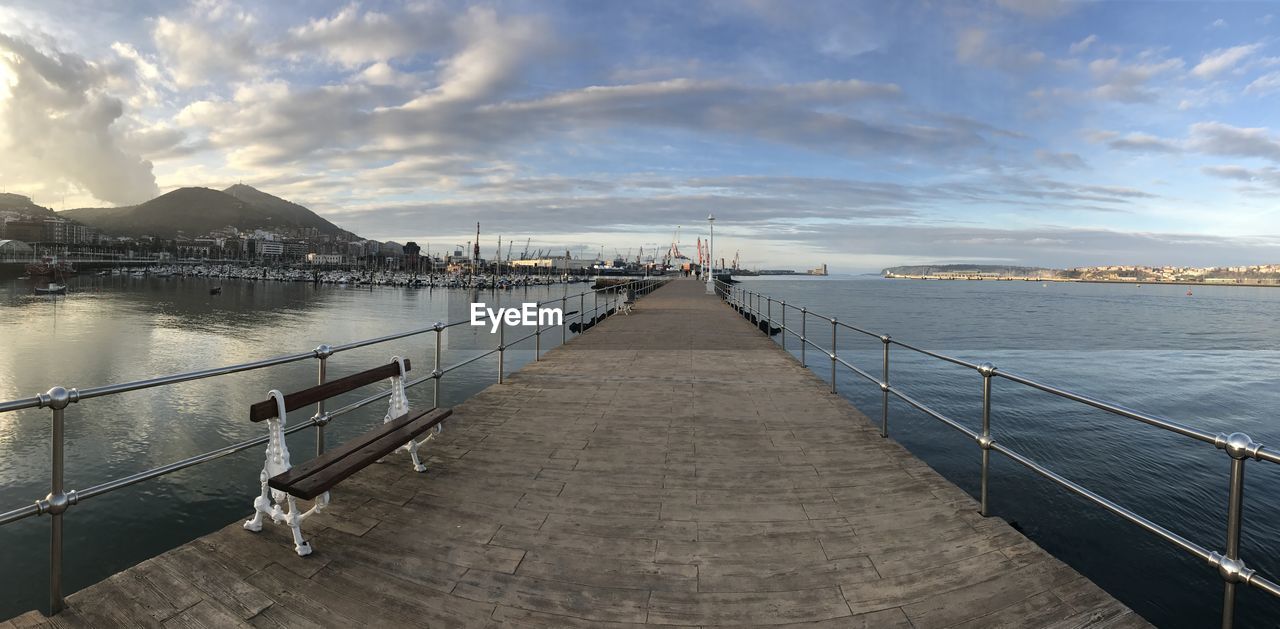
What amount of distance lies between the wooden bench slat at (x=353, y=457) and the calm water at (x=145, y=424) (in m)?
5.98

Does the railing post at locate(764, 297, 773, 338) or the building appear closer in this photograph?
the railing post at locate(764, 297, 773, 338)

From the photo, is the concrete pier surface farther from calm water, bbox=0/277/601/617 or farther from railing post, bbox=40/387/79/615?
calm water, bbox=0/277/601/617

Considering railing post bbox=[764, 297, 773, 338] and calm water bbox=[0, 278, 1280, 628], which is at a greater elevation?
railing post bbox=[764, 297, 773, 338]

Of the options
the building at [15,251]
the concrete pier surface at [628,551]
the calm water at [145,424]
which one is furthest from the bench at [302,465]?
the building at [15,251]

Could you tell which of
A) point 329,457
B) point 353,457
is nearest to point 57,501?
point 329,457

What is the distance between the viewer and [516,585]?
3.22 metres

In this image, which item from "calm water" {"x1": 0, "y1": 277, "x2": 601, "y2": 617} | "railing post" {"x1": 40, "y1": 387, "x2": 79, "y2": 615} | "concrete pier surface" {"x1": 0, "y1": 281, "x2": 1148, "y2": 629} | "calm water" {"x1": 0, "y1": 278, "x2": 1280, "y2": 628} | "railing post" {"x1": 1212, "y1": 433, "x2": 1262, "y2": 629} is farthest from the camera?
"calm water" {"x1": 0, "y1": 277, "x2": 601, "y2": 617}

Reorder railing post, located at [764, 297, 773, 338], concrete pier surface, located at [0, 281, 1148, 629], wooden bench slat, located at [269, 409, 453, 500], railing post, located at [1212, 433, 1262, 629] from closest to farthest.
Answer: railing post, located at [1212, 433, 1262, 629]
concrete pier surface, located at [0, 281, 1148, 629]
wooden bench slat, located at [269, 409, 453, 500]
railing post, located at [764, 297, 773, 338]

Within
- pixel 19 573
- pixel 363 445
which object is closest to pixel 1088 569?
pixel 363 445

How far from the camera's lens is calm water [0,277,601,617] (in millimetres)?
8422

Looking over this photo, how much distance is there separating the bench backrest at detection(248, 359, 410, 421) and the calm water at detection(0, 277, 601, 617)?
19.5ft

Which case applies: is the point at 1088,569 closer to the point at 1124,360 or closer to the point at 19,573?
the point at 19,573

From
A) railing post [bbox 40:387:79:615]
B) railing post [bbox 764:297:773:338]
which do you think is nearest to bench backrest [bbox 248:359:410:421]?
railing post [bbox 40:387:79:615]

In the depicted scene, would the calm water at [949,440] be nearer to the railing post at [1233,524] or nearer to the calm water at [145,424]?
the calm water at [145,424]
